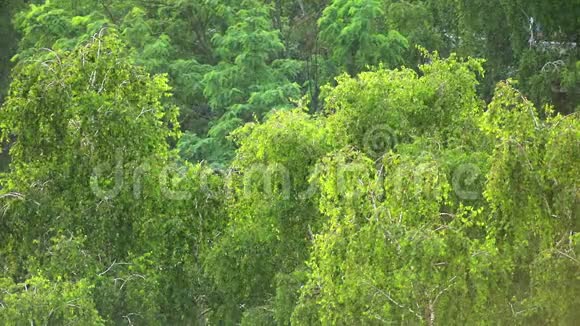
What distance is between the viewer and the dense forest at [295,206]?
1259 centimetres

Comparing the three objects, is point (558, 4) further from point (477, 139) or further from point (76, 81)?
point (76, 81)

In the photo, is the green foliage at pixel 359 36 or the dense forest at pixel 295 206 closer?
the dense forest at pixel 295 206

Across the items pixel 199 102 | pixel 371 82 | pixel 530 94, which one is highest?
pixel 371 82

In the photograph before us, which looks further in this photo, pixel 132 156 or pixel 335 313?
pixel 132 156

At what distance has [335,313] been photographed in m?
13.2

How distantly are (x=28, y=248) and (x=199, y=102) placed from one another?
1769 centimetres

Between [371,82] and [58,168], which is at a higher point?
[371,82]

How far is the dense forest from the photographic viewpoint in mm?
12586

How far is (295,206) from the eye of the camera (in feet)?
52.1

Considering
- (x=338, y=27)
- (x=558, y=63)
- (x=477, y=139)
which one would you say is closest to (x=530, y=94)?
(x=558, y=63)

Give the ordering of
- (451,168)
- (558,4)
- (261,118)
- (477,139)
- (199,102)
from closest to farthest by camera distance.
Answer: (451,168)
(477,139)
(558,4)
(261,118)
(199,102)

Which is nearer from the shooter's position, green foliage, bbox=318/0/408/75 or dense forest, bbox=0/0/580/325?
dense forest, bbox=0/0/580/325

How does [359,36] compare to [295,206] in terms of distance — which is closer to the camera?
[295,206]

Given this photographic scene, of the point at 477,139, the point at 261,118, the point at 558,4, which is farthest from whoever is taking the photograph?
the point at 261,118
